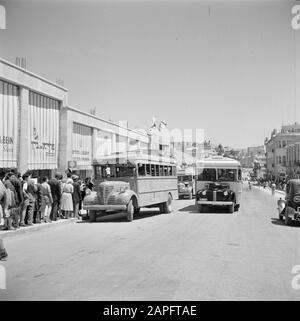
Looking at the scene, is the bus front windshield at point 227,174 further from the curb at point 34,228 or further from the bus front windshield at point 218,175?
the curb at point 34,228

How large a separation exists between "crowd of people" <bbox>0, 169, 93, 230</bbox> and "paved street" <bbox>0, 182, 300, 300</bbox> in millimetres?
783

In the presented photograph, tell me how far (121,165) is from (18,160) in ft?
21.3

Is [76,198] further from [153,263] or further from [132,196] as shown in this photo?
[153,263]

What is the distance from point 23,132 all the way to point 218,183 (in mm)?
9810

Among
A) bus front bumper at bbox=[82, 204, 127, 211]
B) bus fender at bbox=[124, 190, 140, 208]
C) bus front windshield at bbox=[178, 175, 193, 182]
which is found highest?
bus front windshield at bbox=[178, 175, 193, 182]

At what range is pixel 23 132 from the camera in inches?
852

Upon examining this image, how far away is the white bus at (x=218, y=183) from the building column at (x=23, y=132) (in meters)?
8.55

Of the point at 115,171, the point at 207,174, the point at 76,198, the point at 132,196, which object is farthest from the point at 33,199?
the point at 207,174

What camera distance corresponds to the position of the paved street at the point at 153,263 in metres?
6.03

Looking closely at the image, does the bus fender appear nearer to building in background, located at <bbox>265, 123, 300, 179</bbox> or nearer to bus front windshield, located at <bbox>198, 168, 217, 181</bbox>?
bus front windshield, located at <bbox>198, 168, 217, 181</bbox>

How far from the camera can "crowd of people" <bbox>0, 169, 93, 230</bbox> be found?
12.0 m

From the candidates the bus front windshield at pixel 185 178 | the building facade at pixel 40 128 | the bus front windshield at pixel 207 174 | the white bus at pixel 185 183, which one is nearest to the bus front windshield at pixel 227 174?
the bus front windshield at pixel 207 174

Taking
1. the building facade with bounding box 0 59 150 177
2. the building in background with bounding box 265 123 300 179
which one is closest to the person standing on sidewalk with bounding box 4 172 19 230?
the building facade with bounding box 0 59 150 177
